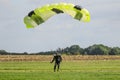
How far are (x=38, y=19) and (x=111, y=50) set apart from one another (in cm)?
9732

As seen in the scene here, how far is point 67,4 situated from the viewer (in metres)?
21.7

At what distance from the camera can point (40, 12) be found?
22062mm

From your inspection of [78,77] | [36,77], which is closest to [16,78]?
[36,77]

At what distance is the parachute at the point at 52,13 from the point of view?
21614mm

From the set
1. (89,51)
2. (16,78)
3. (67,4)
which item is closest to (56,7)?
(67,4)

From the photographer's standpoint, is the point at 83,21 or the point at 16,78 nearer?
the point at 83,21

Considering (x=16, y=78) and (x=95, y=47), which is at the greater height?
(x=95, y=47)

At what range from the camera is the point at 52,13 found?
22.4 metres

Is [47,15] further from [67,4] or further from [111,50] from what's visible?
[111,50]

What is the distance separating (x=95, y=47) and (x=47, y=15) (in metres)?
98.6

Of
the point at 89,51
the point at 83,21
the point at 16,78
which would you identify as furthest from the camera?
the point at 89,51

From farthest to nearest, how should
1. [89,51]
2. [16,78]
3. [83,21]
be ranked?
1. [89,51]
2. [16,78]
3. [83,21]

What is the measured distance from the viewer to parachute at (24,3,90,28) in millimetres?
21614

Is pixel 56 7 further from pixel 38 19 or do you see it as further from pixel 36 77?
Result: pixel 36 77
